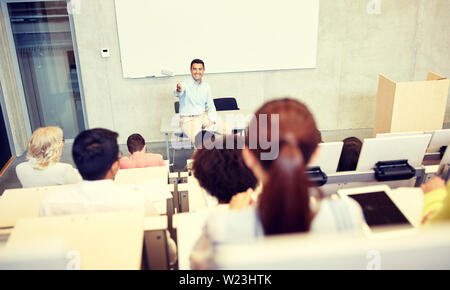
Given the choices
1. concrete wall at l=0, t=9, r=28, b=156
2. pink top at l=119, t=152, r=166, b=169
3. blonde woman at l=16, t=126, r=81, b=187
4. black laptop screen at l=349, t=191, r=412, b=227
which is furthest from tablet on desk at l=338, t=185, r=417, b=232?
concrete wall at l=0, t=9, r=28, b=156

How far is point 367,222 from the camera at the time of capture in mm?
1492

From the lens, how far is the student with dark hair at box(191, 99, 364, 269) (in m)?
0.97

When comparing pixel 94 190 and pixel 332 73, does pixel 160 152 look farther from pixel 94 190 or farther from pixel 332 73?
pixel 94 190

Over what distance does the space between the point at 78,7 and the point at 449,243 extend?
483cm

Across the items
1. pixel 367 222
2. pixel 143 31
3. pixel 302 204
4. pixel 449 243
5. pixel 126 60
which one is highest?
pixel 143 31

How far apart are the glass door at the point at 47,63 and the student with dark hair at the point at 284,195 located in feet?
15.2

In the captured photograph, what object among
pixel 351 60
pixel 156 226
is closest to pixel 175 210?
pixel 156 226

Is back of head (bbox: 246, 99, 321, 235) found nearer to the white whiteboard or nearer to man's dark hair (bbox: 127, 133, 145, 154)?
man's dark hair (bbox: 127, 133, 145, 154)

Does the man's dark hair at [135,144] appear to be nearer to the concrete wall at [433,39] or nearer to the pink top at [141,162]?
the pink top at [141,162]

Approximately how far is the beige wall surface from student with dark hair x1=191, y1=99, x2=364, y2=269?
165 inches

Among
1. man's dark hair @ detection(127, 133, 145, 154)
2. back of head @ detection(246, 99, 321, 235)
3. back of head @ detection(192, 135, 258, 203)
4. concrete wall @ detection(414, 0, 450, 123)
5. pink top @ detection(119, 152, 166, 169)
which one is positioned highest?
concrete wall @ detection(414, 0, 450, 123)

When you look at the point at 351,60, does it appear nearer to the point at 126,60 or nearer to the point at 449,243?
the point at 126,60

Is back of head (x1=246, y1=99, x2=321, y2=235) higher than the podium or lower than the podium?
higher

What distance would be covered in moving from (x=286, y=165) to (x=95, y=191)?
106cm
